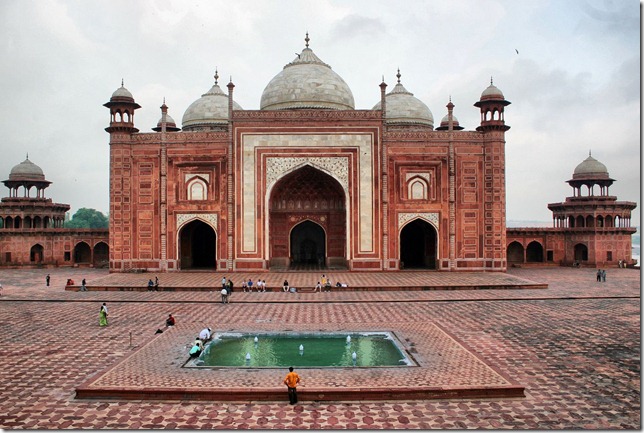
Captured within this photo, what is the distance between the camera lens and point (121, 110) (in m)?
20.6

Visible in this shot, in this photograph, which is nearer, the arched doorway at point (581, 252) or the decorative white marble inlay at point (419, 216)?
the decorative white marble inlay at point (419, 216)

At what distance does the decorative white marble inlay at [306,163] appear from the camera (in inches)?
801

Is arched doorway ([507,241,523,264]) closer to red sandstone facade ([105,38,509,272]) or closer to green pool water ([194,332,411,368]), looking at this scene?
red sandstone facade ([105,38,509,272])

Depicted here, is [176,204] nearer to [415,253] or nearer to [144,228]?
[144,228]

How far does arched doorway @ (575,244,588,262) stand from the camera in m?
24.6

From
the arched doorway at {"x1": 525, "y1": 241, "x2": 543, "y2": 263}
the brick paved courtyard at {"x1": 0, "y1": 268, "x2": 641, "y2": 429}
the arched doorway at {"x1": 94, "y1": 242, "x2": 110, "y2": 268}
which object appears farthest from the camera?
the arched doorway at {"x1": 525, "y1": 241, "x2": 543, "y2": 263}

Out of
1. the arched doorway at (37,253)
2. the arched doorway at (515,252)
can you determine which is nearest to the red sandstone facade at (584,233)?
the arched doorway at (515,252)

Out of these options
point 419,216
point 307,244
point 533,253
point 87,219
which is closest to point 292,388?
point 419,216

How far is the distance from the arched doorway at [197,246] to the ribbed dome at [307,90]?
247 inches

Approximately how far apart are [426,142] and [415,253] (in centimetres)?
548

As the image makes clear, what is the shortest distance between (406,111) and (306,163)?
23.8 ft

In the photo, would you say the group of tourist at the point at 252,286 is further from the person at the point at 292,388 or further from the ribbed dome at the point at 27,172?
the ribbed dome at the point at 27,172

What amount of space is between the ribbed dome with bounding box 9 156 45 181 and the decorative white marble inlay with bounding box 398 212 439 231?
19414 millimetres

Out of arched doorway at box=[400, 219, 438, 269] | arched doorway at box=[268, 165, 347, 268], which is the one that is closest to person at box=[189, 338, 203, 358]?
arched doorway at box=[268, 165, 347, 268]
